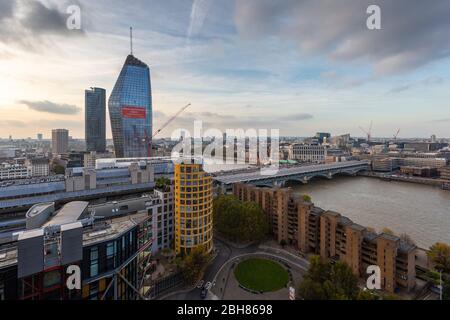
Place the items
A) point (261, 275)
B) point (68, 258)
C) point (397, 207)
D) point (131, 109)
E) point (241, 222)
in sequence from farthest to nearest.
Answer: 1. point (131, 109)
2. point (397, 207)
3. point (241, 222)
4. point (261, 275)
5. point (68, 258)

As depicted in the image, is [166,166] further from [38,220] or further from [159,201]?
[38,220]

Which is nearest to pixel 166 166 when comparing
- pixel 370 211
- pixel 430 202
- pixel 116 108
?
pixel 116 108

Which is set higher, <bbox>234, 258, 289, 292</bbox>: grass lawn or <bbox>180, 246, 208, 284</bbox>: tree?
<bbox>180, 246, 208, 284</bbox>: tree

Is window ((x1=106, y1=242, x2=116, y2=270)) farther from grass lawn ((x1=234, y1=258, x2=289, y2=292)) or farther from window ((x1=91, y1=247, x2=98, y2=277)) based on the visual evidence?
grass lawn ((x1=234, y1=258, x2=289, y2=292))

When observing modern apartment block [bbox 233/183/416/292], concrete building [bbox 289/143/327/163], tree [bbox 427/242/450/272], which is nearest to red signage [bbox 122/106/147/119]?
modern apartment block [bbox 233/183/416/292]

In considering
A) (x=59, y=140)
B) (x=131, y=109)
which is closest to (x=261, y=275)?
(x=131, y=109)

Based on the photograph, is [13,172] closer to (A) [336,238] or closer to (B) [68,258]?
(B) [68,258]
